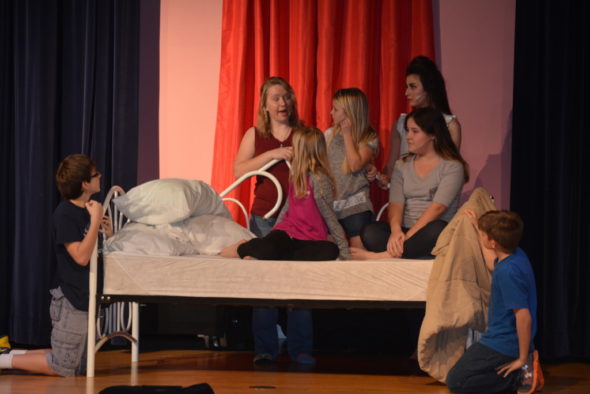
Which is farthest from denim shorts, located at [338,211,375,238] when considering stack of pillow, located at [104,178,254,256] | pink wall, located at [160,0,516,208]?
pink wall, located at [160,0,516,208]

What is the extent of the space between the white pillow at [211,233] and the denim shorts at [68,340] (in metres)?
0.55

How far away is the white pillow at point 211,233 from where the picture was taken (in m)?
3.40

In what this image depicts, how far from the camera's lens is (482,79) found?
4.29 meters

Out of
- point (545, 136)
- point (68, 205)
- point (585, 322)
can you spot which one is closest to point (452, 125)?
point (545, 136)

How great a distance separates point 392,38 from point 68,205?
6.24 ft

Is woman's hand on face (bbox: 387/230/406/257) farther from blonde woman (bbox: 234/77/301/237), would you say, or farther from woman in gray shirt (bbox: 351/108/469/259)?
blonde woman (bbox: 234/77/301/237)

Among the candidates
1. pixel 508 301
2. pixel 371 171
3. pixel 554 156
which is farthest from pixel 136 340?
pixel 554 156

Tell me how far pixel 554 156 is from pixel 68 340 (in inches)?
96.4

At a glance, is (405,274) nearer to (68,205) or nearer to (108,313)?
(68,205)

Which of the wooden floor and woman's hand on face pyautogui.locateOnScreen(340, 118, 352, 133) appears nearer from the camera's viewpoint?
the wooden floor

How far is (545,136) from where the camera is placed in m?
3.94

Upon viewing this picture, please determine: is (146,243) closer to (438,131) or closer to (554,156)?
(438,131)

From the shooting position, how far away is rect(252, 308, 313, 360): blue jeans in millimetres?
3586

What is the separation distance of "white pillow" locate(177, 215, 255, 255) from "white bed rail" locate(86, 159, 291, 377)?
1.04 feet
